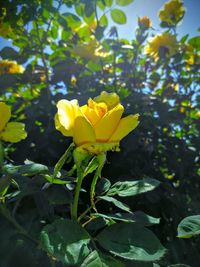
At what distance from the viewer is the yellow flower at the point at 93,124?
57cm

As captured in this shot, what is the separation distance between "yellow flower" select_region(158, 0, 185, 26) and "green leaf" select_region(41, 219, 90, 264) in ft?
5.57

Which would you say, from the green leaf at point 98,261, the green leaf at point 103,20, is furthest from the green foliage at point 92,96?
the green leaf at point 98,261

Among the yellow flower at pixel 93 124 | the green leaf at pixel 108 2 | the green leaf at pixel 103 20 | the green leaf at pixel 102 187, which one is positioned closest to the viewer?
the yellow flower at pixel 93 124

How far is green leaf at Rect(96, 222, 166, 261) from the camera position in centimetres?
50

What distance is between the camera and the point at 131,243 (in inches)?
20.9

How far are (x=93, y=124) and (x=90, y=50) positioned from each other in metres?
1.19

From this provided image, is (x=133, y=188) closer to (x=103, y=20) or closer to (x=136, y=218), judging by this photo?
(x=136, y=218)

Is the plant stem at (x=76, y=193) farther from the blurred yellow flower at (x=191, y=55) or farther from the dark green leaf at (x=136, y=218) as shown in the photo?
the blurred yellow flower at (x=191, y=55)

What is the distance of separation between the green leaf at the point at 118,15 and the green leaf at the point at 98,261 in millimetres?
1264

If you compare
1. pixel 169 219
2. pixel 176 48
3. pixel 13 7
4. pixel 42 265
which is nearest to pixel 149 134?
pixel 169 219

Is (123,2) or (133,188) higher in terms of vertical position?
(123,2)

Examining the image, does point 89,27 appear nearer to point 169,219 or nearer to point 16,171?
point 169,219

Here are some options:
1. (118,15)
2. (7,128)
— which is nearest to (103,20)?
(118,15)

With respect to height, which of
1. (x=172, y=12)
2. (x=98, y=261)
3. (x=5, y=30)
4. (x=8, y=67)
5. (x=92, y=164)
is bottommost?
(x=98, y=261)
